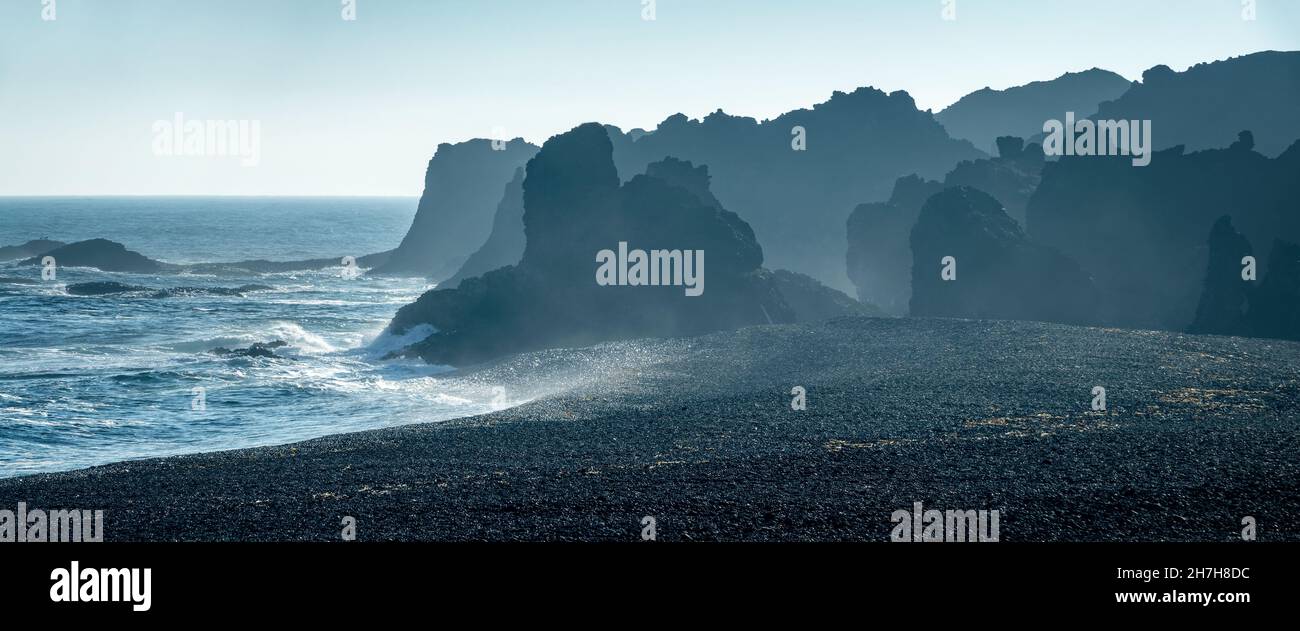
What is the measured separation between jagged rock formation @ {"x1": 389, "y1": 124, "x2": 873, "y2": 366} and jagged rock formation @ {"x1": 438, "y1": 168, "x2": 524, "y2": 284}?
109 feet

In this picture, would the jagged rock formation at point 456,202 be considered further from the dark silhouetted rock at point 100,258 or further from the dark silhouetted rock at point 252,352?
the dark silhouetted rock at point 252,352

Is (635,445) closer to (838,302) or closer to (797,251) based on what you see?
(838,302)

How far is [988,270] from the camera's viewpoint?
63656mm

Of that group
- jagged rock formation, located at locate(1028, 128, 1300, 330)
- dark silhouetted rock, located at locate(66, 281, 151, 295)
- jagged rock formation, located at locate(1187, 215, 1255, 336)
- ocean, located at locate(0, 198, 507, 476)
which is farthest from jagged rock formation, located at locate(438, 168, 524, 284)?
jagged rock formation, located at locate(1187, 215, 1255, 336)

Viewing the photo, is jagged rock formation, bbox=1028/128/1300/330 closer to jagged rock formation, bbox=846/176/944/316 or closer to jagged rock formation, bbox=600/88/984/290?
jagged rock formation, bbox=846/176/944/316

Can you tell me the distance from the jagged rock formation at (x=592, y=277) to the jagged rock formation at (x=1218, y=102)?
55723mm

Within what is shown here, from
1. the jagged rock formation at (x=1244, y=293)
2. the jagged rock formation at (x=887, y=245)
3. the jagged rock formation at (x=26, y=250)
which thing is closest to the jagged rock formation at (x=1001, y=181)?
the jagged rock formation at (x=887, y=245)

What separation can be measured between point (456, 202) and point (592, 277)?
85.7 metres

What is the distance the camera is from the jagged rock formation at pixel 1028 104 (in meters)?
156

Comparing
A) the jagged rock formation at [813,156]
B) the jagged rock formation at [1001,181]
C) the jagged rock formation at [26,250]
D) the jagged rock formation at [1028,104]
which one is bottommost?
the jagged rock formation at [26,250]

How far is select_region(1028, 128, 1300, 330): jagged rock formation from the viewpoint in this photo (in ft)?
203

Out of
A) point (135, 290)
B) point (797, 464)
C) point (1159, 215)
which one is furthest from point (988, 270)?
point (135, 290)

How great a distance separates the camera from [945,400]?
119 feet
